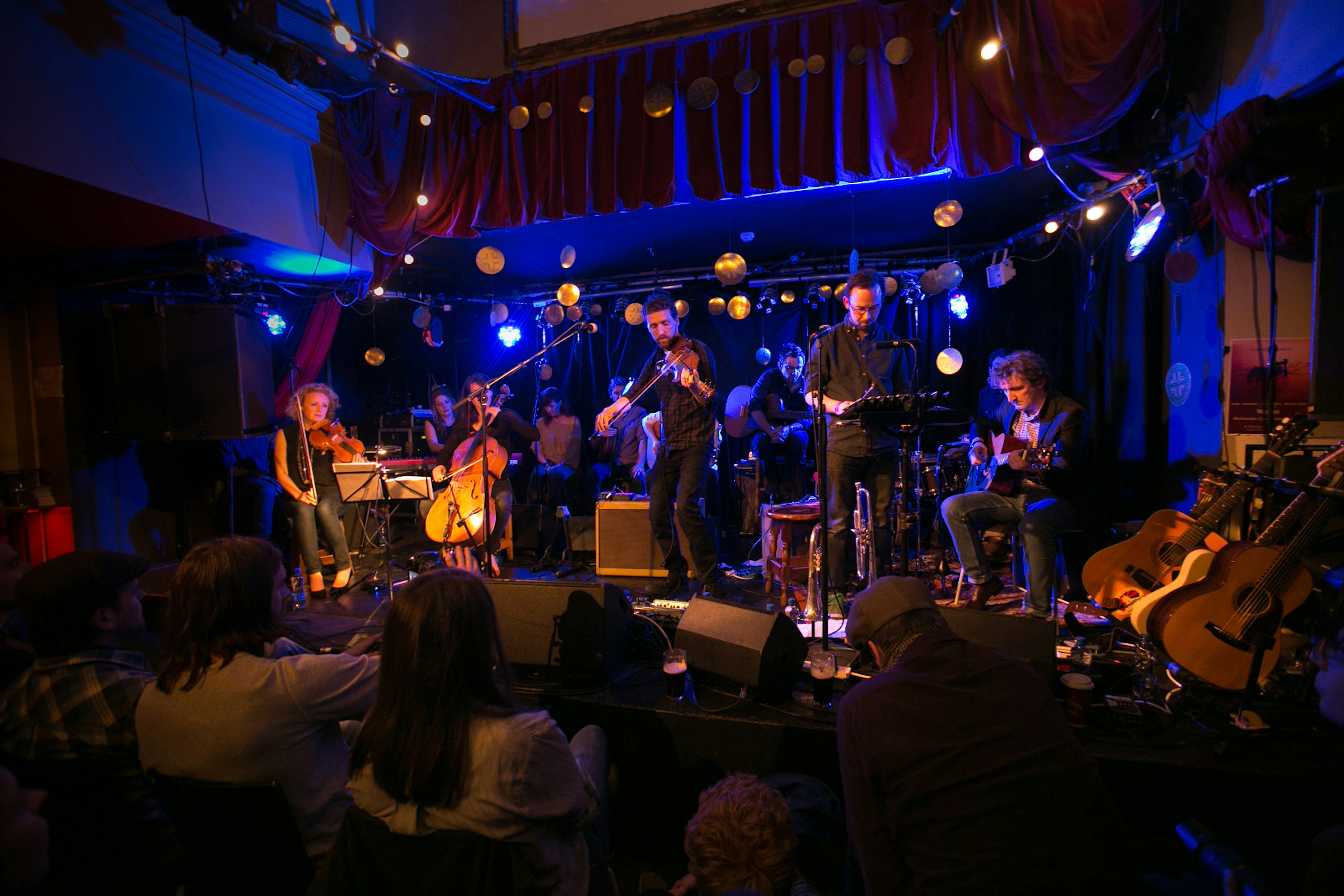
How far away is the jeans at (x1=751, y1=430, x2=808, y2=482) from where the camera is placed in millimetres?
7676

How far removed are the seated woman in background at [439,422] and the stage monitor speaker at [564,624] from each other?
5.15m

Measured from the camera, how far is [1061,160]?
4.80 metres

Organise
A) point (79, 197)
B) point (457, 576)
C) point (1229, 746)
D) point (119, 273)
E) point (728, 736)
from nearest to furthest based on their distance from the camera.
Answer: point (457, 576)
point (1229, 746)
point (728, 736)
point (79, 197)
point (119, 273)

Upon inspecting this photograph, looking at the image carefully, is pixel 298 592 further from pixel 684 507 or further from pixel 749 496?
pixel 749 496

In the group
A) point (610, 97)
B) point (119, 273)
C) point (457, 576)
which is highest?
point (610, 97)

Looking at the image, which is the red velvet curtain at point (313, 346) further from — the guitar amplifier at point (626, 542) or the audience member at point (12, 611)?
the audience member at point (12, 611)

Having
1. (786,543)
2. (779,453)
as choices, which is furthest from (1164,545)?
(779,453)

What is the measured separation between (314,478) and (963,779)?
5.74 m

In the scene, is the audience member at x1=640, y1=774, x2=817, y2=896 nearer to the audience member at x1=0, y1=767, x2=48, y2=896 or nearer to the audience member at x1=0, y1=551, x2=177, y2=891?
the audience member at x1=0, y1=767, x2=48, y2=896

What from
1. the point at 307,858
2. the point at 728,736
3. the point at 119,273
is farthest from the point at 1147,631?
the point at 119,273

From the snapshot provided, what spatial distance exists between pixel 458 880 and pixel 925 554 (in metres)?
6.17

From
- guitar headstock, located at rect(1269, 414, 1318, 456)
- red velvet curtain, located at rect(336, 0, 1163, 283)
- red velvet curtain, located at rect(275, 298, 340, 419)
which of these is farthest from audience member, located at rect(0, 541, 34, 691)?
guitar headstock, located at rect(1269, 414, 1318, 456)

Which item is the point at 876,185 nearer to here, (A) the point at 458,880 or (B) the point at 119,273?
(A) the point at 458,880

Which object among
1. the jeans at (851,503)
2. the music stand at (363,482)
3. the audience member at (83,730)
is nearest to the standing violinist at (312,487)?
the music stand at (363,482)
